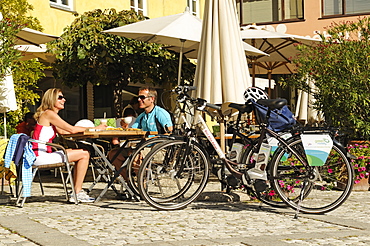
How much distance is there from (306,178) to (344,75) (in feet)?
9.58

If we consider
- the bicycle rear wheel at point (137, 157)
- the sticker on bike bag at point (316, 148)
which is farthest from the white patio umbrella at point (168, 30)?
the sticker on bike bag at point (316, 148)

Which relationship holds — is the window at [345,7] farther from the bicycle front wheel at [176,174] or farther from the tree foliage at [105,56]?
the bicycle front wheel at [176,174]

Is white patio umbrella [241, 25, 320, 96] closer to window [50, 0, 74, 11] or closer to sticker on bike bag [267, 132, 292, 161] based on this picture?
window [50, 0, 74, 11]

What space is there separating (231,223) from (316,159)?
3.87ft

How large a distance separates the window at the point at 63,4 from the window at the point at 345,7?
31.4 feet

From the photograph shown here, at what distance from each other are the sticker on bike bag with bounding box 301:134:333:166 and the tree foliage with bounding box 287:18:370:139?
8.00 feet

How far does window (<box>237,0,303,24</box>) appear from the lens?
22203 millimetres

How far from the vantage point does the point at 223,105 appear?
848 centimetres

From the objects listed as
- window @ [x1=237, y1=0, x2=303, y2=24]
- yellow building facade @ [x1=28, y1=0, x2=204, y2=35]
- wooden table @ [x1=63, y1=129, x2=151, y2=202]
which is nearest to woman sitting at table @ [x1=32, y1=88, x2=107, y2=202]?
wooden table @ [x1=63, y1=129, x2=151, y2=202]

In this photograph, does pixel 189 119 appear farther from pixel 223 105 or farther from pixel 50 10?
pixel 50 10

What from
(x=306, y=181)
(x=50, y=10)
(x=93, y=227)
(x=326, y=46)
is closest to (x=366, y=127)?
(x=326, y=46)

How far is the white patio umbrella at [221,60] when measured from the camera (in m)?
8.43

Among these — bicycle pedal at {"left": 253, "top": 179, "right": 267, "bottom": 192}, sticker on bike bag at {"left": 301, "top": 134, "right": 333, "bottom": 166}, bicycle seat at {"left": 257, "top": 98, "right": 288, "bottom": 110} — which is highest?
bicycle seat at {"left": 257, "top": 98, "right": 288, "bottom": 110}

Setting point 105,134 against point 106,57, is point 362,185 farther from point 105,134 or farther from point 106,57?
point 106,57
